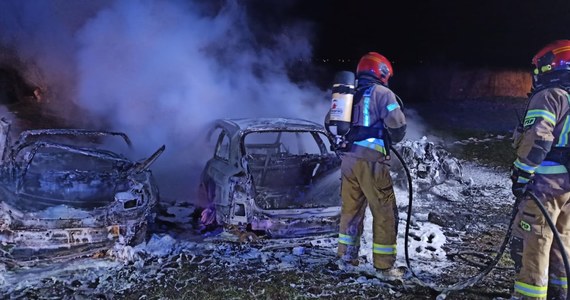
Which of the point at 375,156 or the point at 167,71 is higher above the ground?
the point at 167,71

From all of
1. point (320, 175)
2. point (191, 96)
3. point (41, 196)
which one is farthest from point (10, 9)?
point (320, 175)

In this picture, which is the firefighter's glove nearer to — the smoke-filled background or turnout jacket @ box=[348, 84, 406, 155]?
turnout jacket @ box=[348, 84, 406, 155]

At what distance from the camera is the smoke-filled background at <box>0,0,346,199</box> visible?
Result: 9.78 meters

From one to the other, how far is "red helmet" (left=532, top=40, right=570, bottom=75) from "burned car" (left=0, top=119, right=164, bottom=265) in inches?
164

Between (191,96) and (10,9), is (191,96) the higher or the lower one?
the lower one

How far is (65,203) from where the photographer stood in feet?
17.0

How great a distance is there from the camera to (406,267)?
4879 millimetres

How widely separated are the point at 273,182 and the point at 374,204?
7.26 feet

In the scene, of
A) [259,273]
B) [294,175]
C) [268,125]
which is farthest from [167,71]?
[259,273]

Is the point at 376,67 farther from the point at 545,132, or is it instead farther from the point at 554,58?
the point at 545,132

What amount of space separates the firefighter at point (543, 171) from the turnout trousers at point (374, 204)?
45.6 inches

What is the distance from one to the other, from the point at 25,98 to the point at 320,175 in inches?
610

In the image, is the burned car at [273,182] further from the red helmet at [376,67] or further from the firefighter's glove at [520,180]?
the firefighter's glove at [520,180]

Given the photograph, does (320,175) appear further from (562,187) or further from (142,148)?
(142,148)
